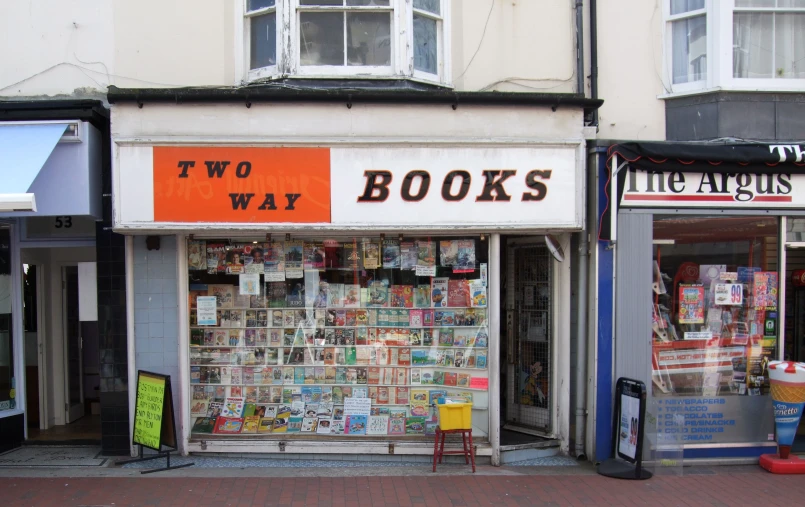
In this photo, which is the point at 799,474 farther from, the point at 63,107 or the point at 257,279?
the point at 63,107

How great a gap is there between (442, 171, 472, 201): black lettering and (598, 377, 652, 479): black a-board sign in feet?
9.04

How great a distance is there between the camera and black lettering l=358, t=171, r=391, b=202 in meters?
6.99

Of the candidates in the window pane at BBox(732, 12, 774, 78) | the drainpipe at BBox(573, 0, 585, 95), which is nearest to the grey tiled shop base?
the drainpipe at BBox(573, 0, 585, 95)

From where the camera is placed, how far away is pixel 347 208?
698cm

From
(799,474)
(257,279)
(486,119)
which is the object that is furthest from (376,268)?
(799,474)

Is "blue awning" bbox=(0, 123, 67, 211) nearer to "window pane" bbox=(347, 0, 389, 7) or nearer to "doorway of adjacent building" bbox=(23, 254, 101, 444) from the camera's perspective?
"doorway of adjacent building" bbox=(23, 254, 101, 444)

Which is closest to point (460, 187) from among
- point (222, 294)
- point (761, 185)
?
point (222, 294)

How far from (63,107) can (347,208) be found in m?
3.37

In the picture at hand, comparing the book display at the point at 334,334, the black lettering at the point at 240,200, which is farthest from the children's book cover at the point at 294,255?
the black lettering at the point at 240,200

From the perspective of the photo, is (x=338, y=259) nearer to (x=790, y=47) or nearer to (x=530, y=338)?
(x=530, y=338)

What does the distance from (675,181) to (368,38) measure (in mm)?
3990

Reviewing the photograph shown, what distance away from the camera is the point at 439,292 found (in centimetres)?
762

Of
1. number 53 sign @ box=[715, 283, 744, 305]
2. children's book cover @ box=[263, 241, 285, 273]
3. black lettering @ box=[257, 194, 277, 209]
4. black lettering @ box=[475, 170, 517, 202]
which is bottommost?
number 53 sign @ box=[715, 283, 744, 305]

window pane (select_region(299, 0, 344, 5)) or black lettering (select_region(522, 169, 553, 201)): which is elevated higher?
window pane (select_region(299, 0, 344, 5))
